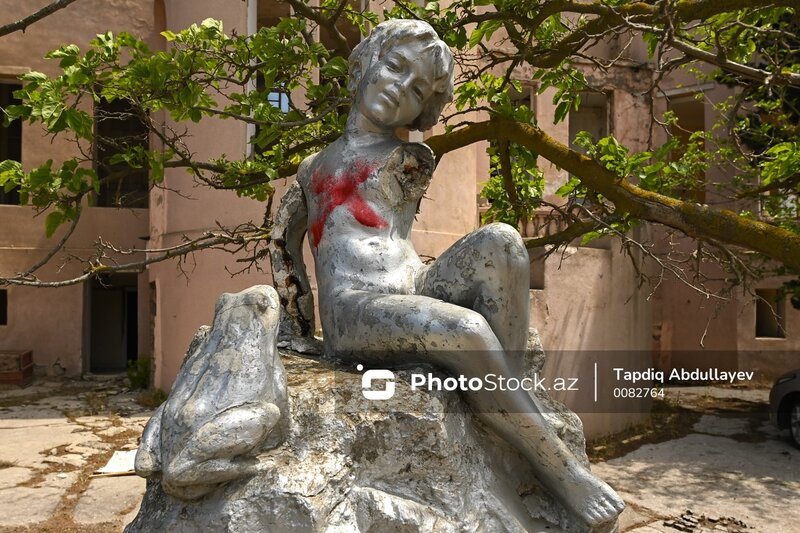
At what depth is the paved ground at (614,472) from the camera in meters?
4.62

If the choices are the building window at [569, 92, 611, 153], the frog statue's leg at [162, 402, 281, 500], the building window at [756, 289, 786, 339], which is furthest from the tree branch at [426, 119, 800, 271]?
the building window at [756, 289, 786, 339]

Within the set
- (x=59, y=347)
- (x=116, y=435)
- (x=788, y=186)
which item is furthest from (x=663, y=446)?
(x=59, y=347)

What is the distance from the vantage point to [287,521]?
1.70 metres

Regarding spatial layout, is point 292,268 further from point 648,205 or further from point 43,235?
point 43,235

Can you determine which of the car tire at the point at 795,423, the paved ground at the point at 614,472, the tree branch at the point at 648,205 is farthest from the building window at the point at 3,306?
the car tire at the point at 795,423

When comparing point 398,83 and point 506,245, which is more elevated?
point 398,83

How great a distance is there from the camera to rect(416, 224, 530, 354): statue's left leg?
79.3 inches

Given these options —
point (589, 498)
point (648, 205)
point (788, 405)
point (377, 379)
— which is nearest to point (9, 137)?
point (648, 205)

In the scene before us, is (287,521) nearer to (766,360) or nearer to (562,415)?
(562,415)

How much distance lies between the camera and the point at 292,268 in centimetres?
249

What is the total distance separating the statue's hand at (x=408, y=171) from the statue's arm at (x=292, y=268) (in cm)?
37

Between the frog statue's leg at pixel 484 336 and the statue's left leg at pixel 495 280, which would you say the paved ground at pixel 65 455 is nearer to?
the frog statue's leg at pixel 484 336

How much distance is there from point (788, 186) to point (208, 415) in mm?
3639

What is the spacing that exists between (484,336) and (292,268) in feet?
2.86
